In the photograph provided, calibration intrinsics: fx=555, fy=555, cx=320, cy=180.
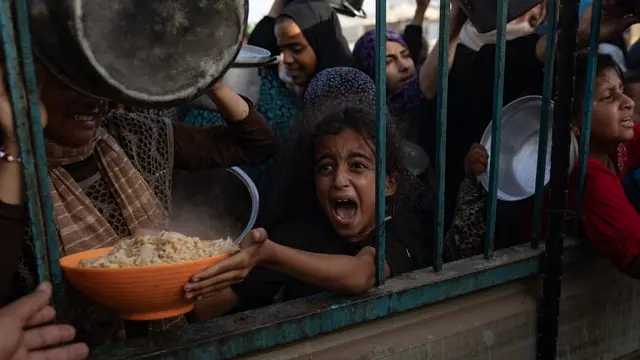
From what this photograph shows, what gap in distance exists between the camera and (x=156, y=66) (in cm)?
100

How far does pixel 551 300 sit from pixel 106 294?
1514 millimetres

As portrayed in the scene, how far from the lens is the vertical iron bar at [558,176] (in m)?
1.86

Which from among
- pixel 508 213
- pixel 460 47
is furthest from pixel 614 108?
pixel 460 47

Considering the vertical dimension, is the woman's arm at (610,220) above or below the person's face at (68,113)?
below

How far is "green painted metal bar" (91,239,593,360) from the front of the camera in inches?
48.8

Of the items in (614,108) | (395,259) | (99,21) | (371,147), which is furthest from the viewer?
(614,108)

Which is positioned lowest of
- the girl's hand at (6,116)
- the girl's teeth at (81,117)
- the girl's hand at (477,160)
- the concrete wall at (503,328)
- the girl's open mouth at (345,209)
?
the concrete wall at (503,328)

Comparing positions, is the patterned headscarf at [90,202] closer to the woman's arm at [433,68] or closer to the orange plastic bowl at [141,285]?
the orange plastic bowl at [141,285]

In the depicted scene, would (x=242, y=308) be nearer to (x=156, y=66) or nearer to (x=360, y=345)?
(x=360, y=345)

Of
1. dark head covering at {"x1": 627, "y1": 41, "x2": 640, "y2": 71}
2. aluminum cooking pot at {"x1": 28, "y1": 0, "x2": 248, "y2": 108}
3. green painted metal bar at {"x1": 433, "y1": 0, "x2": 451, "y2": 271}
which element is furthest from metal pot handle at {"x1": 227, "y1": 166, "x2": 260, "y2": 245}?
dark head covering at {"x1": 627, "y1": 41, "x2": 640, "y2": 71}

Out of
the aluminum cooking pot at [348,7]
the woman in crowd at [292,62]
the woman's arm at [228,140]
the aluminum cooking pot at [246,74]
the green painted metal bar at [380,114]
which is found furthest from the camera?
the aluminum cooking pot at [348,7]

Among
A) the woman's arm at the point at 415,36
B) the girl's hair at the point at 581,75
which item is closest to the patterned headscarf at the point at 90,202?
the girl's hair at the point at 581,75

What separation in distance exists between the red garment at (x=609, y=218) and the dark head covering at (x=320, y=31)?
1.49 meters

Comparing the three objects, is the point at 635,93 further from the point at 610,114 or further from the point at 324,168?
the point at 324,168
